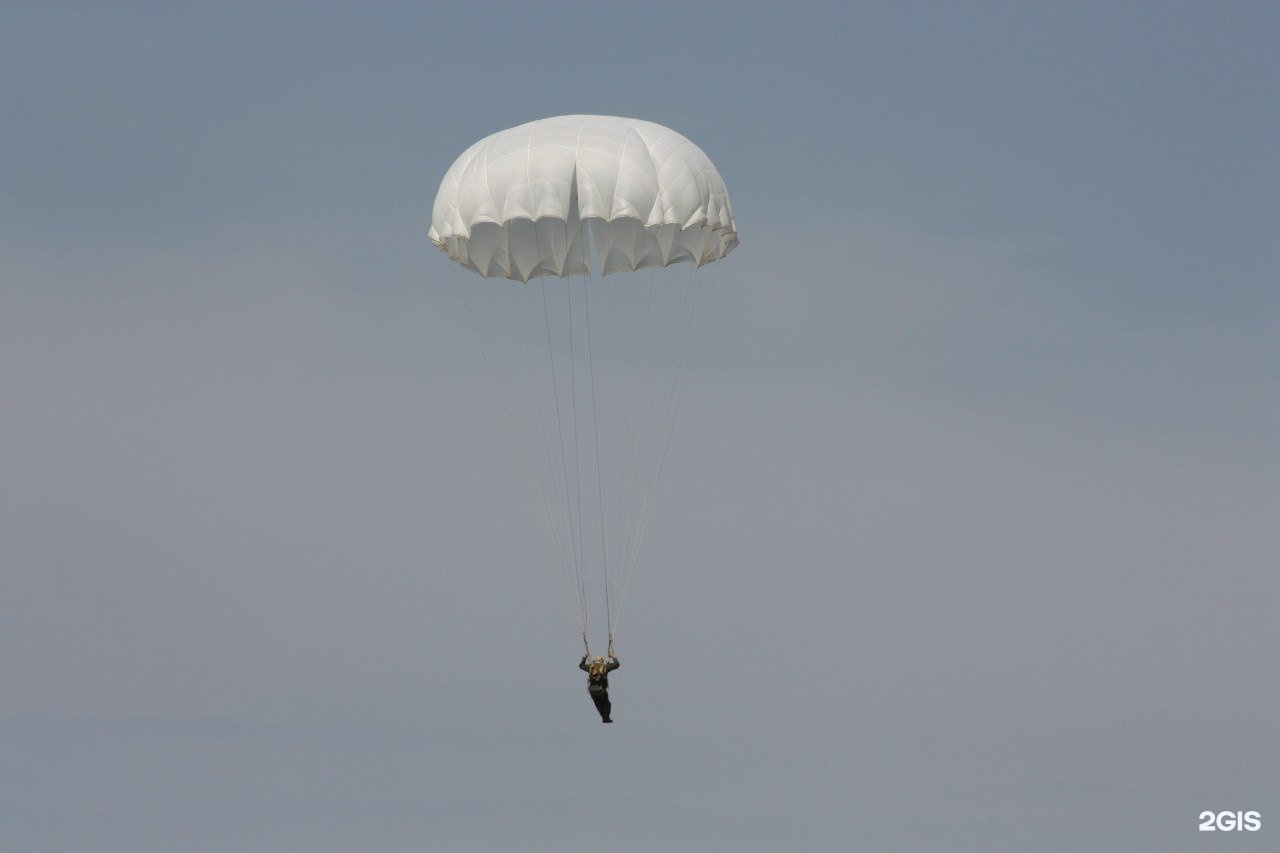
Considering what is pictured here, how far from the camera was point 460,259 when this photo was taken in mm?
51094

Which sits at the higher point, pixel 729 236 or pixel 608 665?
pixel 729 236

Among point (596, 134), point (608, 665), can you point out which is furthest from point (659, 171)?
point (608, 665)

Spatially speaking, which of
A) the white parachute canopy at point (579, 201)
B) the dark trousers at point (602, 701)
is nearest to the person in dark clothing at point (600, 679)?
the dark trousers at point (602, 701)

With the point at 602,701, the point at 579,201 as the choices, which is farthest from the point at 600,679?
the point at 579,201

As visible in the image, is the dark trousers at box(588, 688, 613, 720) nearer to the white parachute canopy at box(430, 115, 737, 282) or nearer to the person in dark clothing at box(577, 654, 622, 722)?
the person in dark clothing at box(577, 654, 622, 722)

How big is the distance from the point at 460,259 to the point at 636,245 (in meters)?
3.18

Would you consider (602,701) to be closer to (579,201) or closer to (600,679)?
(600,679)

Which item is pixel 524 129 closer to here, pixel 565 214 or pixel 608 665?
pixel 565 214

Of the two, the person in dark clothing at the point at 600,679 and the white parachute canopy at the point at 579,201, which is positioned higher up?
the white parachute canopy at the point at 579,201

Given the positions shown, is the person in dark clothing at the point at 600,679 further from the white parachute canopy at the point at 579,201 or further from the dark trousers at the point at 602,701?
the white parachute canopy at the point at 579,201

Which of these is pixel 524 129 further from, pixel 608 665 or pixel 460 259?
pixel 608 665

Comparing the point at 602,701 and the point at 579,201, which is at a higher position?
the point at 579,201

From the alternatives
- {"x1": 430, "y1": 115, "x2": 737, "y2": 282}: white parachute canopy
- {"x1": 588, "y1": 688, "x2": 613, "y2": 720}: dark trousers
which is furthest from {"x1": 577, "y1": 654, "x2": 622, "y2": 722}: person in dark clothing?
{"x1": 430, "y1": 115, "x2": 737, "y2": 282}: white parachute canopy

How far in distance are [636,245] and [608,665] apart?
741 cm
